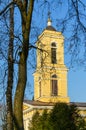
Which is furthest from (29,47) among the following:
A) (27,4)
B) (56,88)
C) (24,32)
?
(56,88)

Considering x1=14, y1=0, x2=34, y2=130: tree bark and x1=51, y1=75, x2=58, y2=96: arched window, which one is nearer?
x1=14, y1=0, x2=34, y2=130: tree bark

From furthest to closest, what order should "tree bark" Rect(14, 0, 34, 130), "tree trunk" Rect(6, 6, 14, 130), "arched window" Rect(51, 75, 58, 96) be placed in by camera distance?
"arched window" Rect(51, 75, 58, 96) → "tree trunk" Rect(6, 6, 14, 130) → "tree bark" Rect(14, 0, 34, 130)

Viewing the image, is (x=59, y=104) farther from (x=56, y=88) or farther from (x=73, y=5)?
(x=56, y=88)

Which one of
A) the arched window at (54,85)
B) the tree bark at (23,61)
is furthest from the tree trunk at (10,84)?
the arched window at (54,85)

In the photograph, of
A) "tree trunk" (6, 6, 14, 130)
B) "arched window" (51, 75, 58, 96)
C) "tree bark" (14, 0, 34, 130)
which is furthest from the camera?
"arched window" (51, 75, 58, 96)

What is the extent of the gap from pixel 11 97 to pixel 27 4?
219 cm

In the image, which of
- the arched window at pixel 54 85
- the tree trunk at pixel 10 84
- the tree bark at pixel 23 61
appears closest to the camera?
the tree bark at pixel 23 61

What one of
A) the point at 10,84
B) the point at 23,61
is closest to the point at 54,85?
the point at 10,84

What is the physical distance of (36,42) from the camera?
10.8 metres

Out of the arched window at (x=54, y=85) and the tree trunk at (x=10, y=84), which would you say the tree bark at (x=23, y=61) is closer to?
the tree trunk at (x=10, y=84)

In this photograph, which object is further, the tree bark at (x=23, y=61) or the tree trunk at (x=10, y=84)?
the tree trunk at (x=10, y=84)

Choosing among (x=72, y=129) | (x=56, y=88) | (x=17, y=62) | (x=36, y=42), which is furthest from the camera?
(x=56, y=88)

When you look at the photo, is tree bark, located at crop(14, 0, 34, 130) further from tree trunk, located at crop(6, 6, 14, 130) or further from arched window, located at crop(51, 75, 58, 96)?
arched window, located at crop(51, 75, 58, 96)

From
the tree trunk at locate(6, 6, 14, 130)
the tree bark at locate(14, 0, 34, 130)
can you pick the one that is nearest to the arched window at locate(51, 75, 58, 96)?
the tree trunk at locate(6, 6, 14, 130)
